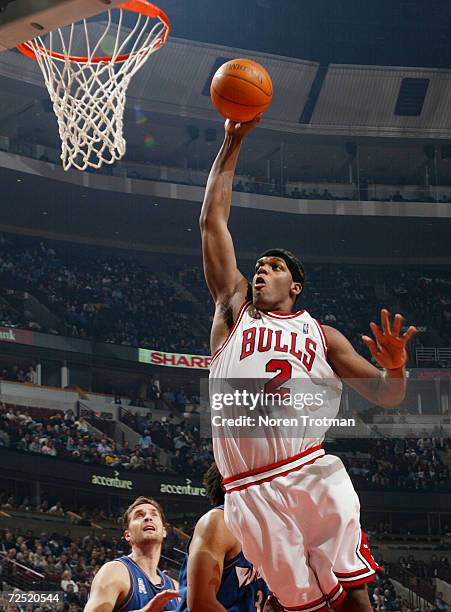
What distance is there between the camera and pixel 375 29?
70.8 ft

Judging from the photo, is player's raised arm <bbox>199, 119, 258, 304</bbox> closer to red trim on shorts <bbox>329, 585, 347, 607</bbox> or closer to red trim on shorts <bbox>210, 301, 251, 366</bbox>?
red trim on shorts <bbox>210, 301, 251, 366</bbox>

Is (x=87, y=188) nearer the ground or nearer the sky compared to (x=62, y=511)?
nearer the sky

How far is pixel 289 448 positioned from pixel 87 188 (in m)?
18.2

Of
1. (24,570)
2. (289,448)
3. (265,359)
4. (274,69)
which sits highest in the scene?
(274,69)

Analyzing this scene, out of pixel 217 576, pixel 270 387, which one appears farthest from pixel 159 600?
pixel 270 387

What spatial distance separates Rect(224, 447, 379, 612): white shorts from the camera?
2.94 m

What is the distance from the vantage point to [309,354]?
3207mm

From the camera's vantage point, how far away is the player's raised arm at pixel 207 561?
130 inches

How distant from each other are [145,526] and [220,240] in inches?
71.8

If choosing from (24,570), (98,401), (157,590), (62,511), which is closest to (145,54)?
(157,590)

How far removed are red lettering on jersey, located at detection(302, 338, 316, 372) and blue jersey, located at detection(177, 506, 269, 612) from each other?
2.53ft

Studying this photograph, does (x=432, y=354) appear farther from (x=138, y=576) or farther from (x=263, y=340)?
(x=263, y=340)

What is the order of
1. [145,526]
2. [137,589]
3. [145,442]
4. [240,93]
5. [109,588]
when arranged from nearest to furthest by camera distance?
[240,93]
[109,588]
[137,589]
[145,526]
[145,442]

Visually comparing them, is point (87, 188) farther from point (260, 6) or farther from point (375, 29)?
point (375, 29)
